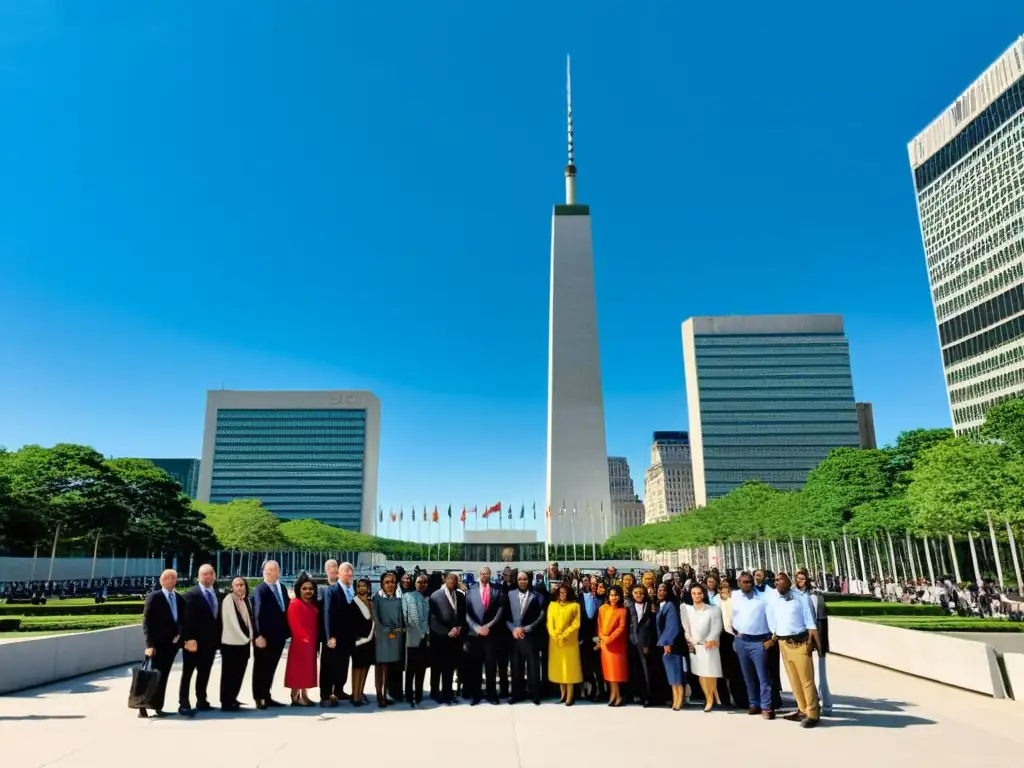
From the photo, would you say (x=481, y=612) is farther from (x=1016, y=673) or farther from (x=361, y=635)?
(x=1016, y=673)

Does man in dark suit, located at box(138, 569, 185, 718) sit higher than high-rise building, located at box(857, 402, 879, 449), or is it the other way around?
high-rise building, located at box(857, 402, 879, 449)

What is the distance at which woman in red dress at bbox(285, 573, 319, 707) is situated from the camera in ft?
28.8

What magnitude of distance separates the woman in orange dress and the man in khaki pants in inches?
73.5

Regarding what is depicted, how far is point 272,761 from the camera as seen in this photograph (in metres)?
6.19

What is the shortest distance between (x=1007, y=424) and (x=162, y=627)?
121ft

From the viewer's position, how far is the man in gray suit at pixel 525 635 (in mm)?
9188

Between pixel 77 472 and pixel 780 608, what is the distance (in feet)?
125

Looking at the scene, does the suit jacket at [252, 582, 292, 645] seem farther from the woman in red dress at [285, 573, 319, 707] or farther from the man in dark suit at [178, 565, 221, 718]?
the man in dark suit at [178, 565, 221, 718]

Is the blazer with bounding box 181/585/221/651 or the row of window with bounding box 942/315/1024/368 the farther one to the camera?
the row of window with bounding box 942/315/1024/368

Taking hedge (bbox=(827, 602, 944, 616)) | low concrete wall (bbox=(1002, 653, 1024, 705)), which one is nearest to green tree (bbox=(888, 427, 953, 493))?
hedge (bbox=(827, 602, 944, 616))

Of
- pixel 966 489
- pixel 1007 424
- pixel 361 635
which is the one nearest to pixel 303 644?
pixel 361 635

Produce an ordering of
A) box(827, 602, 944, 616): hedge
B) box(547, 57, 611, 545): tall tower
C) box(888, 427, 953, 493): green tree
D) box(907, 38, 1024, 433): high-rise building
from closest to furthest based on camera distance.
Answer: box(827, 602, 944, 616): hedge → box(888, 427, 953, 493): green tree → box(907, 38, 1024, 433): high-rise building → box(547, 57, 611, 545): tall tower

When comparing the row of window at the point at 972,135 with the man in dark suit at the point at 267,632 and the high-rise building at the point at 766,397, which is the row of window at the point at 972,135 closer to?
the high-rise building at the point at 766,397

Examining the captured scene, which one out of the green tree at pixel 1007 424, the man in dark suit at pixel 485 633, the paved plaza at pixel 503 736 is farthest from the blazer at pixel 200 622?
the green tree at pixel 1007 424
